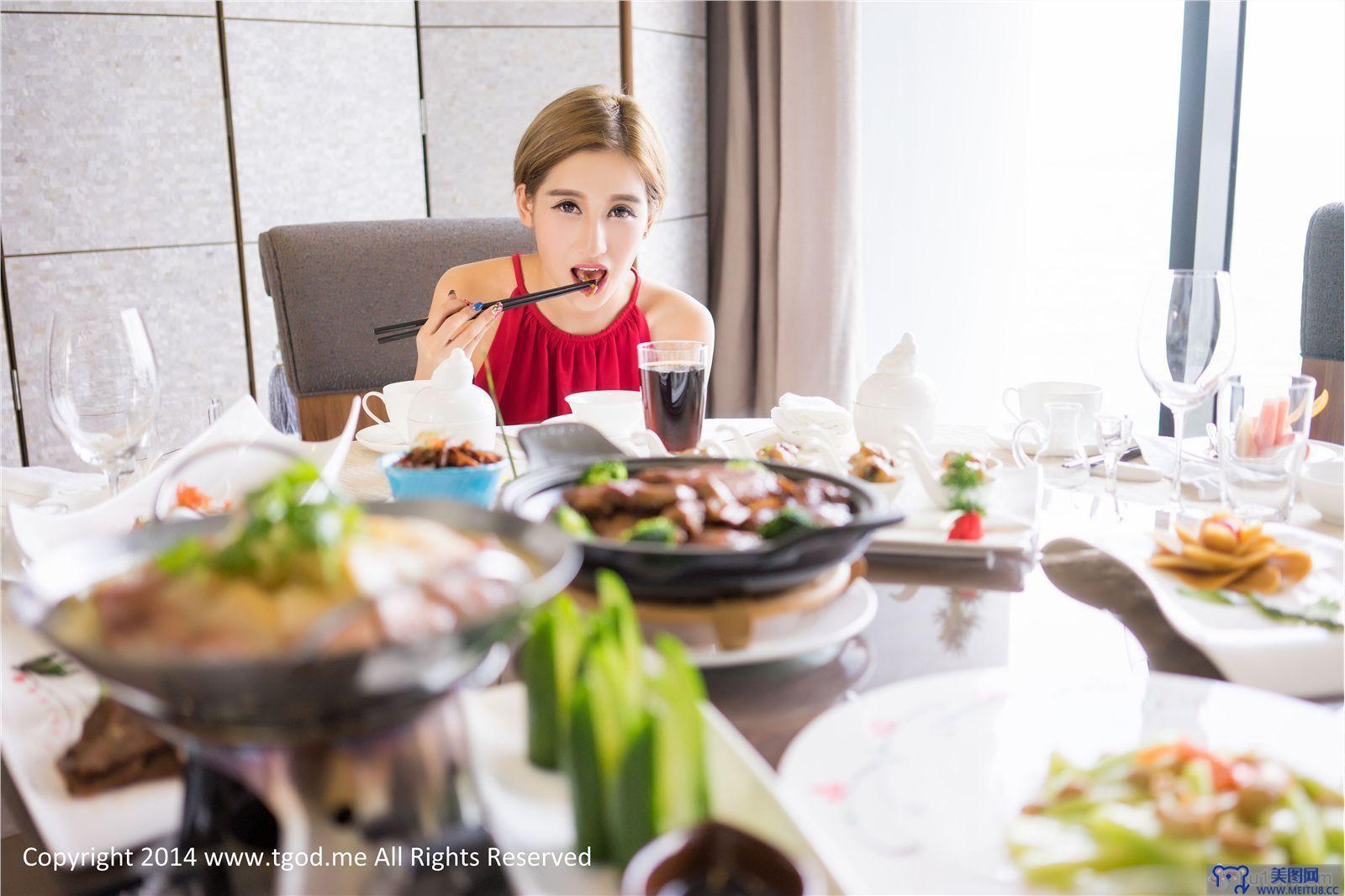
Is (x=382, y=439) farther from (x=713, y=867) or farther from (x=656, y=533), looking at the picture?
(x=713, y=867)

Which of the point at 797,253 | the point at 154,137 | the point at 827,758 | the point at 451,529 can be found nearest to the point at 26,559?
the point at 451,529

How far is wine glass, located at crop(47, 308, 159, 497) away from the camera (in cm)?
120

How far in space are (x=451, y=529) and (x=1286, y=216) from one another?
11.0ft

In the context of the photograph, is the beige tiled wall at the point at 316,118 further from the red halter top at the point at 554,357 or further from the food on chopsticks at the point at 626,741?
the food on chopsticks at the point at 626,741

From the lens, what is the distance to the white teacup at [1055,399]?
1565 millimetres

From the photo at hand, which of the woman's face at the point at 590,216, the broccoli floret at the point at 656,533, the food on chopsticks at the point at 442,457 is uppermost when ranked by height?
the woman's face at the point at 590,216

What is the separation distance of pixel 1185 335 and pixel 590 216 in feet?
4.33

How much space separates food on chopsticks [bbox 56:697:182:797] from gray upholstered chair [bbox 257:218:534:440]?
5.39 feet

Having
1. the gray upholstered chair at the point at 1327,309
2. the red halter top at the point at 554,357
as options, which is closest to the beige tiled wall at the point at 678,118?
the red halter top at the point at 554,357

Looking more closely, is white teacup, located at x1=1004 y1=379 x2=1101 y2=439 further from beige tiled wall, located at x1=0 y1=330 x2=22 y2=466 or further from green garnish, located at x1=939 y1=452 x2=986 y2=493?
beige tiled wall, located at x1=0 y1=330 x2=22 y2=466

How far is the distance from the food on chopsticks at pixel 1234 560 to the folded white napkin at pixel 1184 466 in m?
0.34

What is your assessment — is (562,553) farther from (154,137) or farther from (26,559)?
(154,137)

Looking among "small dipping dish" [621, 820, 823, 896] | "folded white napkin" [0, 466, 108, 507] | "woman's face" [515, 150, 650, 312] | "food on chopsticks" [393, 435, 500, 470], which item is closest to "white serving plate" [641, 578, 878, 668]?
"small dipping dish" [621, 820, 823, 896]

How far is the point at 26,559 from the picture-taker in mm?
1012
